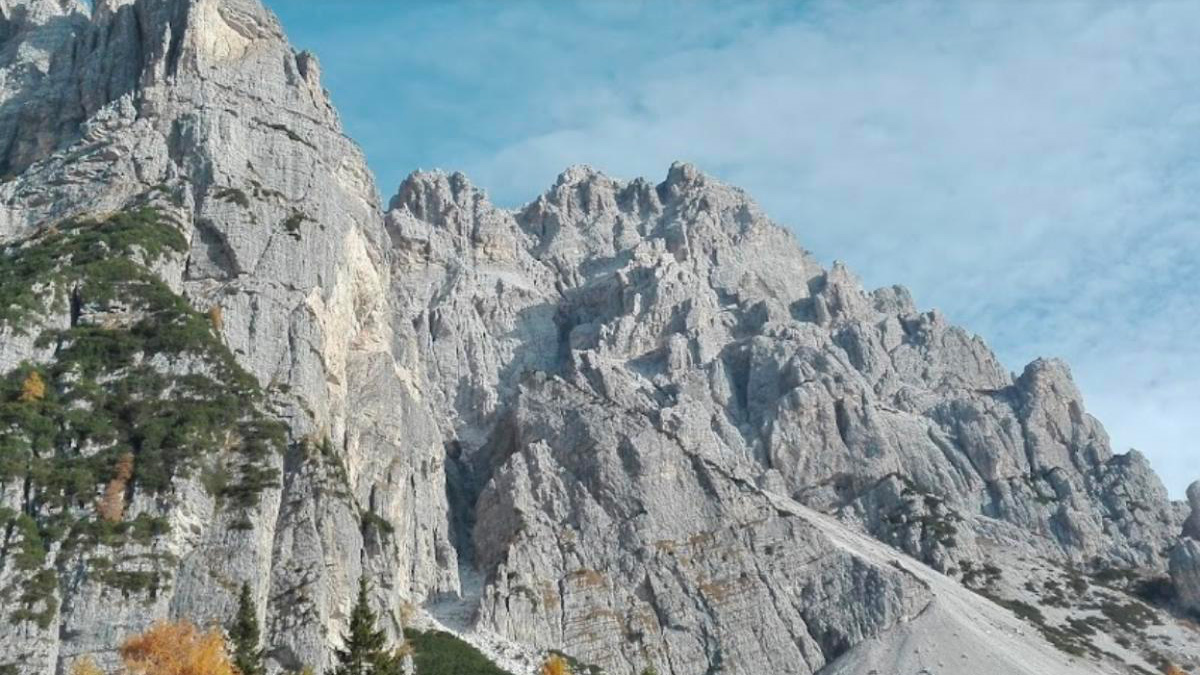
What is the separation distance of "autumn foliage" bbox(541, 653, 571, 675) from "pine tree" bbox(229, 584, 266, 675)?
33.6m


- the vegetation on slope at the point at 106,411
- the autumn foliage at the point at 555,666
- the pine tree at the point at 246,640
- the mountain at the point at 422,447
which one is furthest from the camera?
the autumn foliage at the point at 555,666

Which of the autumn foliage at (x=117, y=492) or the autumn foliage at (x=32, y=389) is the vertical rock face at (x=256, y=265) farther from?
the autumn foliage at (x=32, y=389)

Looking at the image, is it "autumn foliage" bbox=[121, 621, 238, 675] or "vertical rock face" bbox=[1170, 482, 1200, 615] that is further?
"vertical rock face" bbox=[1170, 482, 1200, 615]

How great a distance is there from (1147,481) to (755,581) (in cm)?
7358

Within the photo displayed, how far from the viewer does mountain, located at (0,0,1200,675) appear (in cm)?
9025

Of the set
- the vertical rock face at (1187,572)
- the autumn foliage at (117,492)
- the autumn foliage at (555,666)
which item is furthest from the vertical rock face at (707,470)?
the autumn foliage at (117,492)

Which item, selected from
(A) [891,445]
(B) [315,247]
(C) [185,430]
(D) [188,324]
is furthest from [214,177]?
(A) [891,445]

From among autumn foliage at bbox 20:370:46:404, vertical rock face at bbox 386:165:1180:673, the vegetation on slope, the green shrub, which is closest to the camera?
the vegetation on slope

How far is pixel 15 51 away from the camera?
162 m

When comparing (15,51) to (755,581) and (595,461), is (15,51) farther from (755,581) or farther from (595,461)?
(755,581)

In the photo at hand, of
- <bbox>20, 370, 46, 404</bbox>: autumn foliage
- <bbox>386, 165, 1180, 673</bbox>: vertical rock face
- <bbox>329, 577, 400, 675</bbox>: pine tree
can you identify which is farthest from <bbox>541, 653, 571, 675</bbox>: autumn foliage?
<bbox>329, 577, 400, 675</bbox>: pine tree

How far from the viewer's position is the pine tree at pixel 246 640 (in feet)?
231

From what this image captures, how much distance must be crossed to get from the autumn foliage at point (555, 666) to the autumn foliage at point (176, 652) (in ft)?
115

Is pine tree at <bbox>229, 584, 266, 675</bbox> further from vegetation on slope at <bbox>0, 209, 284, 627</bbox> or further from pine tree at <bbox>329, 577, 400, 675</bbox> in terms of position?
vegetation on slope at <bbox>0, 209, 284, 627</bbox>
